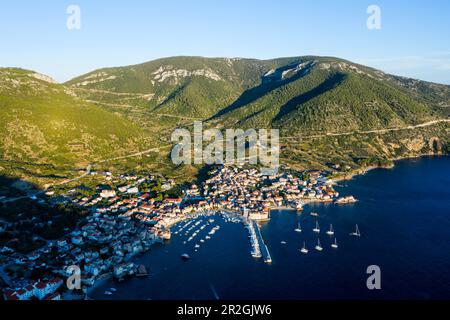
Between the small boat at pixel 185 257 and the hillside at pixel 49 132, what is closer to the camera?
the small boat at pixel 185 257

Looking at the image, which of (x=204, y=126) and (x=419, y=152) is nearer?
(x=419, y=152)

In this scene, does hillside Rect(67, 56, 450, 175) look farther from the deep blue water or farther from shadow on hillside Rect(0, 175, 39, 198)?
shadow on hillside Rect(0, 175, 39, 198)

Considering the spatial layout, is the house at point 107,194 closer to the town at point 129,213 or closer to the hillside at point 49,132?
the town at point 129,213

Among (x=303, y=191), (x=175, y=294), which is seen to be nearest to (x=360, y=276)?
(x=175, y=294)

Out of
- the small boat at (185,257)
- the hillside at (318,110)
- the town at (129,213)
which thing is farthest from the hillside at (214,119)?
the small boat at (185,257)

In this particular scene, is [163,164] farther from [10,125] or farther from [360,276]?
[360,276]
